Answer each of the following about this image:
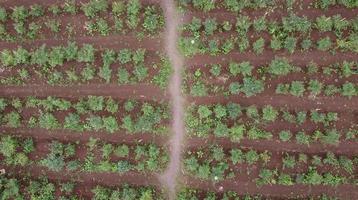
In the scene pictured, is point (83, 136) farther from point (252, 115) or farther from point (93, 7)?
point (252, 115)

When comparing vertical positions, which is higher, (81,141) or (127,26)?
(127,26)

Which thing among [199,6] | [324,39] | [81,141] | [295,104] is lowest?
[81,141]

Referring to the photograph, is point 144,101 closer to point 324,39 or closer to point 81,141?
point 81,141

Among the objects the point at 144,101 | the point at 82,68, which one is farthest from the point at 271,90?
the point at 82,68

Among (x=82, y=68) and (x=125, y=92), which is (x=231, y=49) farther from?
(x=82, y=68)

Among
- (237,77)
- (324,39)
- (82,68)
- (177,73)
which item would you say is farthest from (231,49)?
(82,68)
